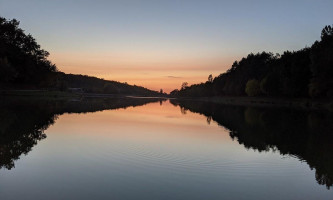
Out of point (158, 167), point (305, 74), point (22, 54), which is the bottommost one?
point (158, 167)

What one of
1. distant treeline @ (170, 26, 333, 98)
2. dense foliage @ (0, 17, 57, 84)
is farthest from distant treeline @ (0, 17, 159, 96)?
distant treeline @ (170, 26, 333, 98)

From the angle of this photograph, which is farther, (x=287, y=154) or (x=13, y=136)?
(x=13, y=136)

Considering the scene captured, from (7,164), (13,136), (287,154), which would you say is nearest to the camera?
(7,164)

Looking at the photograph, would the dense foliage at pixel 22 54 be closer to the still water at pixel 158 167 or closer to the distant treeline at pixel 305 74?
the distant treeline at pixel 305 74

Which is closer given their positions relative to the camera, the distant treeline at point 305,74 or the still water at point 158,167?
the still water at point 158,167

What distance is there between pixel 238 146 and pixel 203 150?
277 cm

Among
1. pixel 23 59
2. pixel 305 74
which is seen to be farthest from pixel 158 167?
pixel 23 59

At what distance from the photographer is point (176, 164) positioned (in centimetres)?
1372

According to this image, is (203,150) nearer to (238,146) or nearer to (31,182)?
(238,146)

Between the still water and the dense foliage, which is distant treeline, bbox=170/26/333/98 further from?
the dense foliage

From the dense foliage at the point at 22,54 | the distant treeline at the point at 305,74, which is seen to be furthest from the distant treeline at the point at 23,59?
the distant treeline at the point at 305,74

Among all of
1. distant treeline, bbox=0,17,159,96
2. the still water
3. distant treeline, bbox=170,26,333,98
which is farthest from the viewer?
distant treeline, bbox=0,17,159,96

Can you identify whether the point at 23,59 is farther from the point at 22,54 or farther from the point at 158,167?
the point at 158,167

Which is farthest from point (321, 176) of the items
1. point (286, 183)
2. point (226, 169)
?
point (226, 169)
